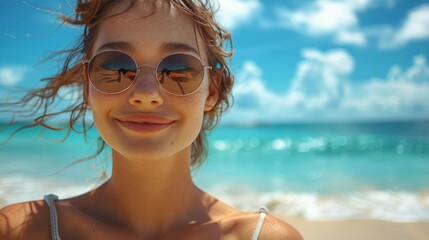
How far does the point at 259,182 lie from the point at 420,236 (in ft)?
17.5

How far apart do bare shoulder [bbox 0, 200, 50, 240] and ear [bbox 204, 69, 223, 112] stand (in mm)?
1084

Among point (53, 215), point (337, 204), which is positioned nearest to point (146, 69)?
point (53, 215)

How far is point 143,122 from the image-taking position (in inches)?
76.7

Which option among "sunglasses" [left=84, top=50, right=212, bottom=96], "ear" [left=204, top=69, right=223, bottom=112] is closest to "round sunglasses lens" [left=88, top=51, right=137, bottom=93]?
"sunglasses" [left=84, top=50, right=212, bottom=96]

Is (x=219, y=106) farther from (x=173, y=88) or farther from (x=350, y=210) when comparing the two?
(x=350, y=210)

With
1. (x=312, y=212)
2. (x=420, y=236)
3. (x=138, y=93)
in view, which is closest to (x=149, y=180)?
(x=138, y=93)

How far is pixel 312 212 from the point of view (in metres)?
6.68

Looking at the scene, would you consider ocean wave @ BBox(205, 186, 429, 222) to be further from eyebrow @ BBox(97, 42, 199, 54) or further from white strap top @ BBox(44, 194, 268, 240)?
eyebrow @ BBox(97, 42, 199, 54)

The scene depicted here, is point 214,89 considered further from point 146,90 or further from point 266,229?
point 266,229

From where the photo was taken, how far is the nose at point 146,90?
6.35 ft

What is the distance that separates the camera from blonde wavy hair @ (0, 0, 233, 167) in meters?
2.24

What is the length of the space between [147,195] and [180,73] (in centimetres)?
71

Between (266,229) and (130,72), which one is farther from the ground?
(130,72)

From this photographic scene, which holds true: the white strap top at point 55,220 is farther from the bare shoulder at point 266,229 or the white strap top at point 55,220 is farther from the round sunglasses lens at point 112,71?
the round sunglasses lens at point 112,71
